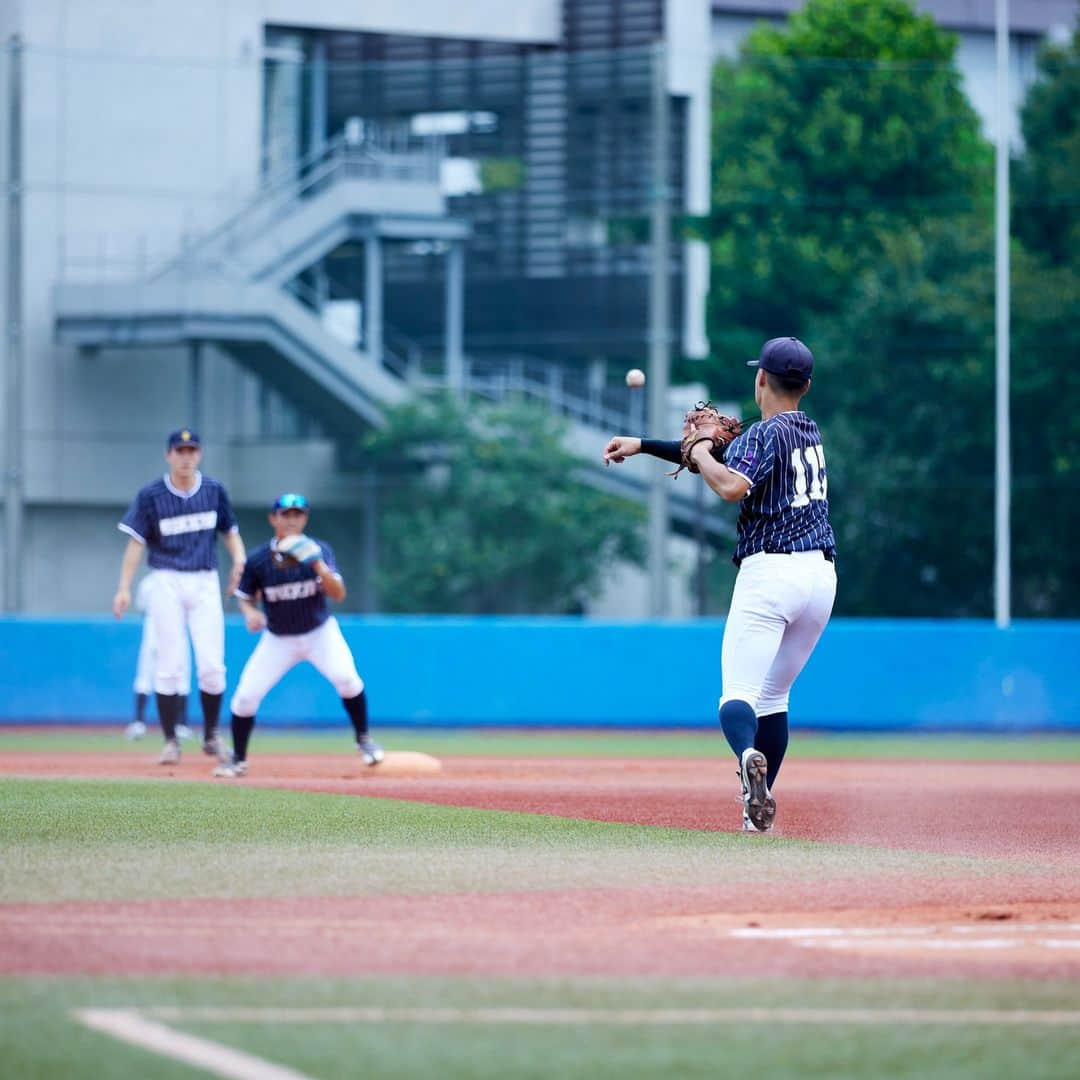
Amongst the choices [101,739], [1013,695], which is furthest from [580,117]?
[101,739]

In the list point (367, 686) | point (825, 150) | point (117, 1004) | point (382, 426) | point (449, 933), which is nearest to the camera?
point (117, 1004)

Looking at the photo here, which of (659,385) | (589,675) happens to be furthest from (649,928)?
(659,385)

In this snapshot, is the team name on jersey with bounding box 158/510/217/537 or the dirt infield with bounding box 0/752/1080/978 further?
the team name on jersey with bounding box 158/510/217/537

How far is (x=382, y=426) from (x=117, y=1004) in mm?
23952

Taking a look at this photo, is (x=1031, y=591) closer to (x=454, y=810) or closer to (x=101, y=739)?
(x=101, y=739)

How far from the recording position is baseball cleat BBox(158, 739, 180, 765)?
12.6 metres

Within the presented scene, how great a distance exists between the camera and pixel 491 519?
1087 inches

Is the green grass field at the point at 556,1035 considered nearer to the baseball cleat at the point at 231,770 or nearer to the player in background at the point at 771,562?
the player in background at the point at 771,562


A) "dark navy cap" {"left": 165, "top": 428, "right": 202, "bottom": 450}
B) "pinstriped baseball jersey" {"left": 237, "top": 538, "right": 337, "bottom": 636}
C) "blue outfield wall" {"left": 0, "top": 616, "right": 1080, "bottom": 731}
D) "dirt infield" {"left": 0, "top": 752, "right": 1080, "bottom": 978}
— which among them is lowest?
"blue outfield wall" {"left": 0, "top": 616, "right": 1080, "bottom": 731}

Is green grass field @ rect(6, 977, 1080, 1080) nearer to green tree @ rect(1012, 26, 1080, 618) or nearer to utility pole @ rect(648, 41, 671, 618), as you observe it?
utility pole @ rect(648, 41, 671, 618)

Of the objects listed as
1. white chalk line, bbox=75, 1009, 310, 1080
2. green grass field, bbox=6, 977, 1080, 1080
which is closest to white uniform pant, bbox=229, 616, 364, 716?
green grass field, bbox=6, 977, 1080, 1080

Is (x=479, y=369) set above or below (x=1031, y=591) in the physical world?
above

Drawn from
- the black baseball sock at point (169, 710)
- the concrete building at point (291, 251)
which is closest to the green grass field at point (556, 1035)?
the black baseball sock at point (169, 710)

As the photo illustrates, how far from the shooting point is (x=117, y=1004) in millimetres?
4391
